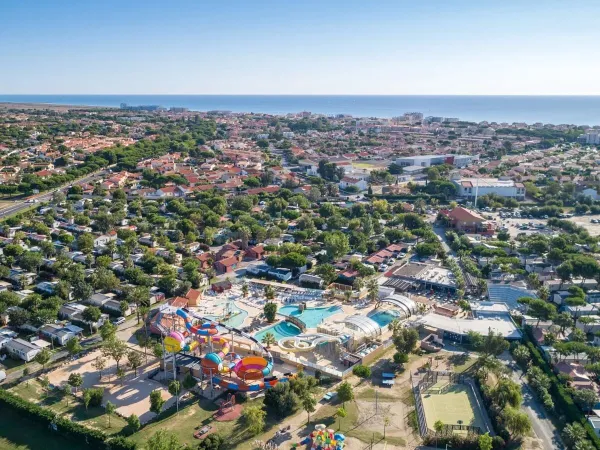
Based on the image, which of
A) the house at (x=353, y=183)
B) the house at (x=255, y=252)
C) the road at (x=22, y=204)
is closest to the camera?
the house at (x=255, y=252)

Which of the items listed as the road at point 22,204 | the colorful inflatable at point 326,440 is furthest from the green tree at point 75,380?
the road at point 22,204

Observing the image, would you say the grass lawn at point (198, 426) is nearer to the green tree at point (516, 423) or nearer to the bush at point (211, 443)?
the bush at point (211, 443)

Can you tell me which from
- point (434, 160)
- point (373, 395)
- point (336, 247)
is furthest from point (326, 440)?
point (434, 160)

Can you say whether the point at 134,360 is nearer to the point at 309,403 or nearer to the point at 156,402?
the point at 156,402

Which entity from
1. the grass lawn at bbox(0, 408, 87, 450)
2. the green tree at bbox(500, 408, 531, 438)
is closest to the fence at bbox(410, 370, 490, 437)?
the green tree at bbox(500, 408, 531, 438)

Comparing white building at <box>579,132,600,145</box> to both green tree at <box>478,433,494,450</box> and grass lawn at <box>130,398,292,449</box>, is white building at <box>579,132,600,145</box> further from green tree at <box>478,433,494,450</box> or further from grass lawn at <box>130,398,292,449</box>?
grass lawn at <box>130,398,292,449</box>

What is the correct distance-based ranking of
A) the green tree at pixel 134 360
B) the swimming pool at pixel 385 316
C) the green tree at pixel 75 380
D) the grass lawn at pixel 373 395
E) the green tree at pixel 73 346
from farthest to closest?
the swimming pool at pixel 385 316, the green tree at pixel 73 346, the green tree at pixel 134 360, the grass lawn at pixel 373 395, the green tree at pixel 75 380
